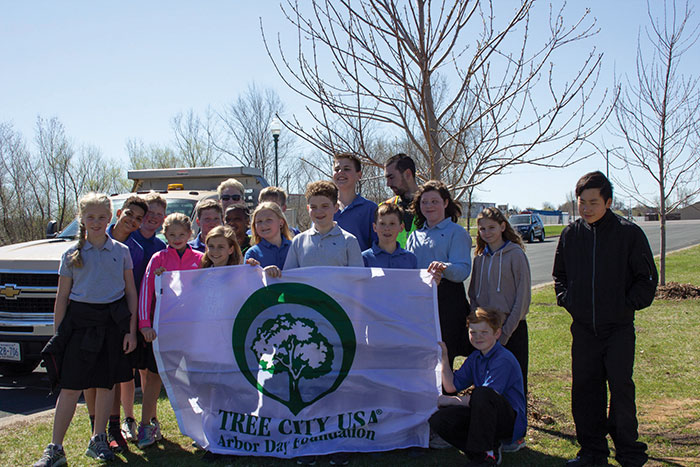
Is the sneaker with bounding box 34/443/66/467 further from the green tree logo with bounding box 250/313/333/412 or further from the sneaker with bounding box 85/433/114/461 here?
the green tree logo with bounding box 250/313/333/412

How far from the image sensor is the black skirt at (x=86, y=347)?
14.6 feet

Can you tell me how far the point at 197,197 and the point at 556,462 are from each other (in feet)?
22.1

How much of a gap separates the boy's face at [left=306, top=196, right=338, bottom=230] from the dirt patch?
961cm

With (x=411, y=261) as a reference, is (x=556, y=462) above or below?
below

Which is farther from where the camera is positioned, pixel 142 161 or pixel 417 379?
pixel 142 161

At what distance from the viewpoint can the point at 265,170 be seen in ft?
110

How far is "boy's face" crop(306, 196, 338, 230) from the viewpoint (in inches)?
180

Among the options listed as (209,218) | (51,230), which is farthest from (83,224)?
(51,230)

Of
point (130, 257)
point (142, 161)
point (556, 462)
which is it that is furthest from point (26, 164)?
point (556, 462)

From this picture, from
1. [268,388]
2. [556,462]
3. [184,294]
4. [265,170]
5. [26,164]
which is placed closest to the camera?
[556,462]

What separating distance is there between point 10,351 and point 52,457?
3.16 metres

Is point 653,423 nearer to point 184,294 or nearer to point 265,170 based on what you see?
point 184,294

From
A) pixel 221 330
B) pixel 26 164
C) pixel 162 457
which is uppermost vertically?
pixel 26 164

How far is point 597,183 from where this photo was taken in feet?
13.7
